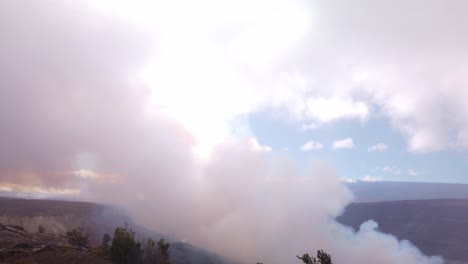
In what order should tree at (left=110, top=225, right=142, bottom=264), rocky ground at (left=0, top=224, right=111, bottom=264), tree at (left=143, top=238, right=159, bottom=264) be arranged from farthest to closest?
tree at (left=143, top=238, right=159, bottom=264) → tree at (left=110, top=225, right=142, bottom=264) → rocky ground at (left=0, top=224, right=111, bottom=264)

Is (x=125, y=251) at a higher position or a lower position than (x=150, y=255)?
higher

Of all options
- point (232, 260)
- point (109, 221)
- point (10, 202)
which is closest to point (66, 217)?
point (109, 221)

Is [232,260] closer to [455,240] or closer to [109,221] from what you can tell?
[109,221]

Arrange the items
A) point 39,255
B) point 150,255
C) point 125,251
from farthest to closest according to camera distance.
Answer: point 150,255, point 125,251, point 39,255

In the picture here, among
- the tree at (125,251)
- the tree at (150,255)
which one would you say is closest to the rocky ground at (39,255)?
the tree at (125,251)

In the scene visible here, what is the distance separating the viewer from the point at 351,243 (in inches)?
5354

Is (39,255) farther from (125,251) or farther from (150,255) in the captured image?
(150,255)

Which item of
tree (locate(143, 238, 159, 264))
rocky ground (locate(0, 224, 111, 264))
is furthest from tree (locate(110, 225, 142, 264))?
rocky ground (locate(0, 224, 111, 264))

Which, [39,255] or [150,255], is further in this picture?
[150,255]

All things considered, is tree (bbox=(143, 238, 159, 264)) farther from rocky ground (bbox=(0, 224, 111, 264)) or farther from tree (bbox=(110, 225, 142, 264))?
rocky ground (bbox=(0, 224, 111, 264))

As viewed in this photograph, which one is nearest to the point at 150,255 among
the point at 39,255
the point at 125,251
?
the point at 125,251

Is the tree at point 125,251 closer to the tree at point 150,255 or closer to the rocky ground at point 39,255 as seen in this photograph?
the tree at point 150,255

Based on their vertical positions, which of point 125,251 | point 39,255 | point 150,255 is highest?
point 125,251

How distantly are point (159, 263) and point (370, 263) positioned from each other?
328 feet
